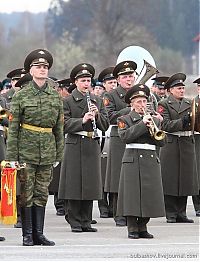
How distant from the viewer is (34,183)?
41.4ft

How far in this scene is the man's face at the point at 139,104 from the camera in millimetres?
13328

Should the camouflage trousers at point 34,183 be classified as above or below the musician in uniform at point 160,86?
below

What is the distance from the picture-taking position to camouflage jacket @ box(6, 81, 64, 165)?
41.0 feet

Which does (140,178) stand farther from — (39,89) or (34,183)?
(39,89)

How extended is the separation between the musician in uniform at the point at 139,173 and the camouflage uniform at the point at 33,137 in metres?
1.07

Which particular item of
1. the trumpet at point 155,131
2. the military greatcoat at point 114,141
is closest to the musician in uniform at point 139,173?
the trumpet at point 155,131

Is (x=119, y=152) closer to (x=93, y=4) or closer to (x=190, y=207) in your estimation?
(x=190, y=207)

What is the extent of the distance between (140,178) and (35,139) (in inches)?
60.0

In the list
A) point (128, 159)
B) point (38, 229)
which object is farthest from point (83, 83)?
point (38, 229)

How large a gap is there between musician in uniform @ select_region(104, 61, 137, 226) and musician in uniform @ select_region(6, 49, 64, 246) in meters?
1.97

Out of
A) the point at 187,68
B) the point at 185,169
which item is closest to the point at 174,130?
the point at 185,169

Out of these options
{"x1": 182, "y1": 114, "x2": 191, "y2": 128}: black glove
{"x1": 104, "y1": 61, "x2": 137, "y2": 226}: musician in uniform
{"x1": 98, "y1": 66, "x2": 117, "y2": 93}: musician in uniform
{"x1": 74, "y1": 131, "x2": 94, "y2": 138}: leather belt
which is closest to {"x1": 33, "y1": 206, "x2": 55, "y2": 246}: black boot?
{"x1": 74, "y1": 131, "x2": 94, "y2": 138}: leather belt

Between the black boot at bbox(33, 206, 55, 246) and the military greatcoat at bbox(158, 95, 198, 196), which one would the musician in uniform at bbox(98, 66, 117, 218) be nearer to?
the military greatcoat at bbox(158, 95, 198, 196)

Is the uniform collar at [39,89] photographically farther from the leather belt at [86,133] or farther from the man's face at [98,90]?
the man's face at [98,90]
